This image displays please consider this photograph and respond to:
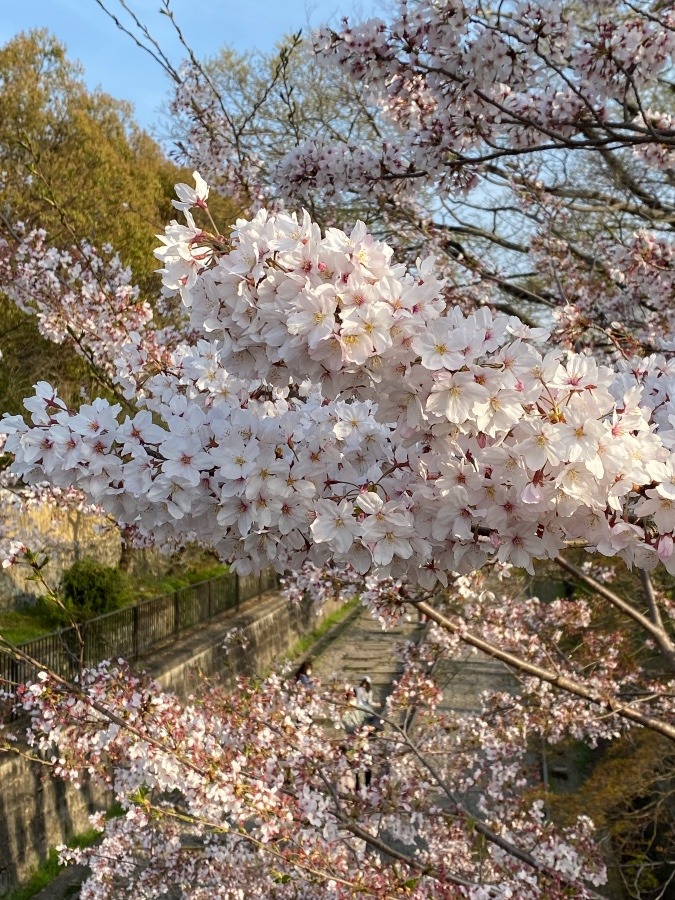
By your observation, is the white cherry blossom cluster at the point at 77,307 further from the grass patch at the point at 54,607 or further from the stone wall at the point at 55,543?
the stone wall at the point at 55,543

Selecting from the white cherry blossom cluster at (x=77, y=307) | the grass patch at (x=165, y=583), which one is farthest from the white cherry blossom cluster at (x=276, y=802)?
the grass patch at (x=165, y=583)

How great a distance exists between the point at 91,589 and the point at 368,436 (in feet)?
38.8

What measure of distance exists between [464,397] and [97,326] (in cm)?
506

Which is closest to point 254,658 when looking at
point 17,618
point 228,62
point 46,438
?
point 17,618

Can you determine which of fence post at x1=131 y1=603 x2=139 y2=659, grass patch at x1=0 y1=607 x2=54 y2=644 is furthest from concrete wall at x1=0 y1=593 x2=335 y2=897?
grass patch at x1=0 y1=607 x2=54 y2=644

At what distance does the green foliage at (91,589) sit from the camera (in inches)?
481

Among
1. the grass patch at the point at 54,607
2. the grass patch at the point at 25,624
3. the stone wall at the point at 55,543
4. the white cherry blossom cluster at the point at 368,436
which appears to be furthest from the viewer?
the stone wall at the point at 55,543

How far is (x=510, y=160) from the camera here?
895 cm

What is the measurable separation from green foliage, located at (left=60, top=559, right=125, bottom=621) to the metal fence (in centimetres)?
115

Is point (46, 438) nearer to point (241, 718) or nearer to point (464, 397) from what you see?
point (464, 397)

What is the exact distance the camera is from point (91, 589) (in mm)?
12359

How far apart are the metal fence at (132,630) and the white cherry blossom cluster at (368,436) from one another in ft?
18.1

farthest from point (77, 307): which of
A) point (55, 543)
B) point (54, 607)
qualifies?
point (55, 543)

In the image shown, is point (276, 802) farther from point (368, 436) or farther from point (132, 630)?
point (132, 630)
